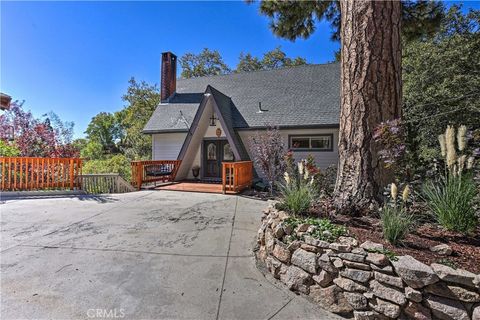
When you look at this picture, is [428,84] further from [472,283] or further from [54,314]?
[54,314]

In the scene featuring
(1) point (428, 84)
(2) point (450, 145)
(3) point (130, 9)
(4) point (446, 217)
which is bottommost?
(4) point (446, 217)

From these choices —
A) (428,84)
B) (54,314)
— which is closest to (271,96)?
(428,84)

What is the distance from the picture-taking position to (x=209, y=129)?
1166 centimetres

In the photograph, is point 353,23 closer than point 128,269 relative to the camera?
No

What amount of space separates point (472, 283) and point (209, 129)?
1071cm

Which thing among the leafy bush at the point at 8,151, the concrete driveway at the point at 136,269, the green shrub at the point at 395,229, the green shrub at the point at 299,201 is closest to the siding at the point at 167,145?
the leafy bush at the point at 8,151

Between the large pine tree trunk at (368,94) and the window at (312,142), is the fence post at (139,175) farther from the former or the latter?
the large pine tree trunk at (368,94)

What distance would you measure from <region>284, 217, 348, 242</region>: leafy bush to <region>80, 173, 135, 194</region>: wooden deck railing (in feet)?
25.1

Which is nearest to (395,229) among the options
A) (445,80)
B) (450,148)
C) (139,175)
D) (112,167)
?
(450,148)

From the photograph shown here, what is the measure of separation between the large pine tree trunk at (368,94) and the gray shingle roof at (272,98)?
238 inches

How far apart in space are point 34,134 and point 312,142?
40.3 feet

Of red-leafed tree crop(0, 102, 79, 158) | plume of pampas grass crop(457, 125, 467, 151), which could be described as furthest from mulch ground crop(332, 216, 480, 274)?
red-leafed tree crop(0, 102, 79, 158)

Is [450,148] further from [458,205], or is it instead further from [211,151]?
[211,151]

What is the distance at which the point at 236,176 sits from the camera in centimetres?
840
